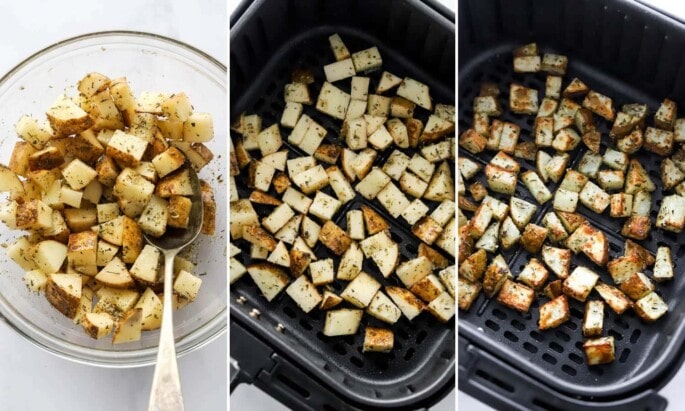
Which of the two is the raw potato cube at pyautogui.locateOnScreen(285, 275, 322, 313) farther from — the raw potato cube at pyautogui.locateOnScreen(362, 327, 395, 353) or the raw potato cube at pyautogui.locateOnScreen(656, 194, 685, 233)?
the raw potato cube at pyautogui.locateOnScreen(656, 194, 685, 233)

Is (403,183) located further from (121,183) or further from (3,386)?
(3,386)

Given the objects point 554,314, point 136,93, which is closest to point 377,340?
point 554,314

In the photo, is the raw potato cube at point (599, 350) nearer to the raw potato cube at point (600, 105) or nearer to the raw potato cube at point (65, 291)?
the raw potato cube at point (600, 105)

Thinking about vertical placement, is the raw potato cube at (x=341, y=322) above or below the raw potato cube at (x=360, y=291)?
below

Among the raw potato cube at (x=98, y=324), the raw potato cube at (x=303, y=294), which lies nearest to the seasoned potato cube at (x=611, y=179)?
the raw potato cube at (x=303, y=294)

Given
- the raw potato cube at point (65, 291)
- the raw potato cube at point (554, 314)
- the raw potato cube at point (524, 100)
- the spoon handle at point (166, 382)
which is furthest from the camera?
the raw potato cube at point (524, 100)

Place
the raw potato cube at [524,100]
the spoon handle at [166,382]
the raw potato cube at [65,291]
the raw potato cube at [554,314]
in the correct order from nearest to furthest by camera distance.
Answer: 1. the spoon handle at [166,382]
2. the raw potato cube at [65,291]
3. the raw potato cube at [554,314]
4. the raw potato cube at [524,100]

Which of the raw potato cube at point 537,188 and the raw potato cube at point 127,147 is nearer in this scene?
the raw potato cube at point 127,147

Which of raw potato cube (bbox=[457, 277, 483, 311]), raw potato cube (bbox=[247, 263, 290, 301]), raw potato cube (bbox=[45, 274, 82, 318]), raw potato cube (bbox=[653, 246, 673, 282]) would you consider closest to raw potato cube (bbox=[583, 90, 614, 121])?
raw potato cube (bbox=[653, 246, 673, 282])

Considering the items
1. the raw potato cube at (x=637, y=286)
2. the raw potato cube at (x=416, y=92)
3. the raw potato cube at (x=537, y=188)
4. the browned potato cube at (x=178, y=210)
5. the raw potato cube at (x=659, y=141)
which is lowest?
the raw potato cube at (x=637, y=286)
